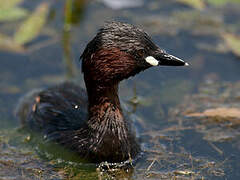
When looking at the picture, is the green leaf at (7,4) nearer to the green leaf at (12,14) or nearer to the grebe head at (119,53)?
the green leaf at (12,14)

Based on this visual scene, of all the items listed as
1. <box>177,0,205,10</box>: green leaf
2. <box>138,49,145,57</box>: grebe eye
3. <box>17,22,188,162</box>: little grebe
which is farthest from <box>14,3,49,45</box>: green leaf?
<box>138,49,145,57</box>: grebe eye

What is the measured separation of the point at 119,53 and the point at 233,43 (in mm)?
3226

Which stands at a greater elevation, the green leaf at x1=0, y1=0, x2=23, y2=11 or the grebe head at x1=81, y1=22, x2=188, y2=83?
the green leaf at x1=0, y1=0, x2=23, y2=11

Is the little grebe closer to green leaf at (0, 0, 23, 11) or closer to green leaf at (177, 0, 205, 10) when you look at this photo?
green leaf at (0, 0, 23, 11)

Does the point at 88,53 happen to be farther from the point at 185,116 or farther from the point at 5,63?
the point at 5,63

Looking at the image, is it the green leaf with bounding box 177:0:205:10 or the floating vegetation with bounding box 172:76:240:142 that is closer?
the floating vegetation with bounding box 172:76:240:142

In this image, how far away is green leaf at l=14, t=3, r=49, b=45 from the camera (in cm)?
797

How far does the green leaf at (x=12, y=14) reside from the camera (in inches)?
320

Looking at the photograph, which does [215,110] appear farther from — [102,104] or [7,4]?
[7,4]

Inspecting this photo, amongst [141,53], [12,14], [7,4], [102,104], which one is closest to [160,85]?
[102,104]

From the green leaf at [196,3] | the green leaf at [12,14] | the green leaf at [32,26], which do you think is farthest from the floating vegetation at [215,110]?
the green leaf at [12,14]

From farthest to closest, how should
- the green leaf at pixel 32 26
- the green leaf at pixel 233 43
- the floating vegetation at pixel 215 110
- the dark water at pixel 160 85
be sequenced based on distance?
the green leaf at pixel 32 26 → the green leaf at pixel 233 43 → the floating vegetation at pixel 215 110 → the dark water at pixel 160 85

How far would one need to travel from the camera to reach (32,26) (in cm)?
818

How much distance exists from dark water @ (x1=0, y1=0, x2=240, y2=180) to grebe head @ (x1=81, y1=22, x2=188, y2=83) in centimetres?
110
